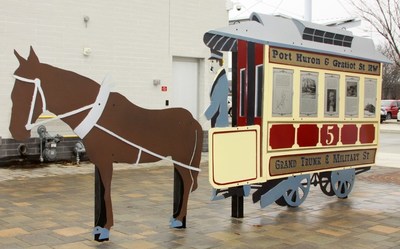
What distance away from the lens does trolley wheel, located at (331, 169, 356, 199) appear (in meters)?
8.16

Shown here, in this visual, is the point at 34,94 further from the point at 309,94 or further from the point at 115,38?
the point at 115,38

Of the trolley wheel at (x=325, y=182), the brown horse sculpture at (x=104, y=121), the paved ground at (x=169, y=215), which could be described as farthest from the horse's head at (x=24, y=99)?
the trolley wheel at (x=325, y=182)

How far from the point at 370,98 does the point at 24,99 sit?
5.58 metres

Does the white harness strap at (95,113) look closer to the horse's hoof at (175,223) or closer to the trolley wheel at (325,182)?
the horse's hoof at (175,223)

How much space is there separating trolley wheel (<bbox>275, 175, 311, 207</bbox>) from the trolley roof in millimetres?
1852

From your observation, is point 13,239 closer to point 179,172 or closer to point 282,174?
point 179,172

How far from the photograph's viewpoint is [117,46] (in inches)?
482

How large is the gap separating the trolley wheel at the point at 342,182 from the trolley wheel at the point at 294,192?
0.76m

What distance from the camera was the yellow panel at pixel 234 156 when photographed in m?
6.07

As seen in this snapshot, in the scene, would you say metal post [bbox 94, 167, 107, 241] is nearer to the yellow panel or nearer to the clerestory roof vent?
the yellow panel

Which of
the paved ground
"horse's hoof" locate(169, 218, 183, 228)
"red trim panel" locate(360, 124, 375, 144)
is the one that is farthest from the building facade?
"horse's hoof" locate(169, 218, 183, 228)

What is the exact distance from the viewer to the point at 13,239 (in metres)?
5.60

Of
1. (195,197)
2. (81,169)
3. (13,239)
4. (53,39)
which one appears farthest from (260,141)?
(53,39)

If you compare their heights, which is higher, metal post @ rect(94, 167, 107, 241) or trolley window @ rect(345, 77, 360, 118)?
trolley window @ rect(345, 77, 360, 118)
